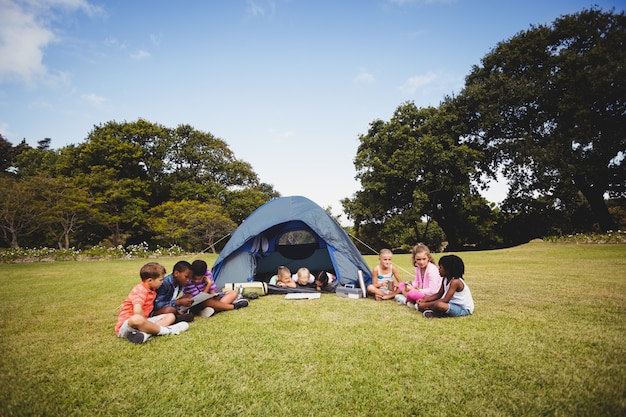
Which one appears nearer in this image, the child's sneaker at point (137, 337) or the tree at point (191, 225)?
the child's sneaker at point (137, 337)

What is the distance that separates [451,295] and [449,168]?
1619cm

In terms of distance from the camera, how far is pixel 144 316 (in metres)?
3.24

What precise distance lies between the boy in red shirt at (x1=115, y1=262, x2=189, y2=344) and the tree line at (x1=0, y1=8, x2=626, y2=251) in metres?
16.3

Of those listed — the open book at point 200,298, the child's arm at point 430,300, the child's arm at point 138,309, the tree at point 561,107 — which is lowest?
the child's arm at point 430,300

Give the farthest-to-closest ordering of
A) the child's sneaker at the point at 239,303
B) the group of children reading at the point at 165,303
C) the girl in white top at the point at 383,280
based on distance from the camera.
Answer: the girl in white top at the point at 383,280 → the child's sneaker at the point at 239,303 → the group of children reading at the point at 165,303

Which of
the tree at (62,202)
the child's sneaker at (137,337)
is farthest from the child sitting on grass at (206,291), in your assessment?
the tree at (62,202)

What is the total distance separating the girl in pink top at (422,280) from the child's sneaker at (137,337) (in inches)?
131

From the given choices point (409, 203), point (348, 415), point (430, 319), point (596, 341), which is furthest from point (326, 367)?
point (409, 203)

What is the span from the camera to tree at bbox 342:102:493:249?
17609 millimetres

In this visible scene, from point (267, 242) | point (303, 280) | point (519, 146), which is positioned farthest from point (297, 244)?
point (519, 146)

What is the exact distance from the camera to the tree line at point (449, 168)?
14.9 m

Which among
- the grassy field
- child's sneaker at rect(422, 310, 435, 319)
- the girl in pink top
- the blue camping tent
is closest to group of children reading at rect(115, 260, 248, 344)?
the grassy field

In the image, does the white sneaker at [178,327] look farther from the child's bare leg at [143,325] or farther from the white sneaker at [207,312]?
the white sneaker at [207,312]

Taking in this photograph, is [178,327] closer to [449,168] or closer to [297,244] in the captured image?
[297,244]
